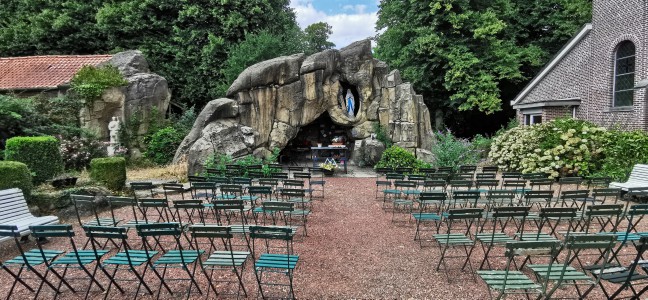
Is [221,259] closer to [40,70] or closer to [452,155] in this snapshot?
[452,155]

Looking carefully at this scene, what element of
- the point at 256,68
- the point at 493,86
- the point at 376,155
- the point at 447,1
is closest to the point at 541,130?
the point at 376,155

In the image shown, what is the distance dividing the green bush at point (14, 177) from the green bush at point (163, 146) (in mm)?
9127

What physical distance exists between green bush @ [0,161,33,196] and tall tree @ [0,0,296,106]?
14.7m

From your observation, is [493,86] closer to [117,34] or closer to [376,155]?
[376,155]

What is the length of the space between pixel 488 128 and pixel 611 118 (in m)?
12.3

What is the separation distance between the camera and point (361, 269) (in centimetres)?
563

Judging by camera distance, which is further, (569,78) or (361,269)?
(569,78)

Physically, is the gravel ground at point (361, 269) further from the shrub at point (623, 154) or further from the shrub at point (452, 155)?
the shrub at point (452, 155)

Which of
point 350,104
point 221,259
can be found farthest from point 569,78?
point 221,259

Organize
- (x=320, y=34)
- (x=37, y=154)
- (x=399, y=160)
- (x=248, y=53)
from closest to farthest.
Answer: (x=37, y=154) < (x=399, y=160) < (x=248, y=53) < (x=320, y=34)

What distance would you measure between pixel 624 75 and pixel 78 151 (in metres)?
23.1

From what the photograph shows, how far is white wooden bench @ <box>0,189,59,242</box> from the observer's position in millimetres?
6672

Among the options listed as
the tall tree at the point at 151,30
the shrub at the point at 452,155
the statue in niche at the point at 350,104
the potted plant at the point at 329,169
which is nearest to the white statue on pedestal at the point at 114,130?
the tall tree at the point at 151,30

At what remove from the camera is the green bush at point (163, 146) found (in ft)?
56.2
